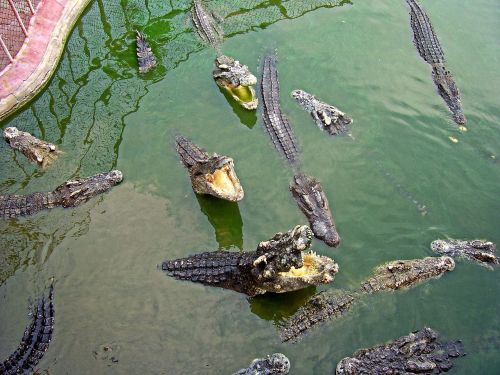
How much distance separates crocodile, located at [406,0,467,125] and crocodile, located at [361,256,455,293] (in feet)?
12.4

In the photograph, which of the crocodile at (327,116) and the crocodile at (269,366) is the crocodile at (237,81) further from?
the crocodile at (269,366)

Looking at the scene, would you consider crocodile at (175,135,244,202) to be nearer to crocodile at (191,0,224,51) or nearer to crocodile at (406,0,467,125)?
crocodile at (191,0,224,51)

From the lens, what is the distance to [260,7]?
38.8ft

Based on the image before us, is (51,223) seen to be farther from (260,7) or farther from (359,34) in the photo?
(359,34)

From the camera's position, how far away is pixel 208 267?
22.7 ft

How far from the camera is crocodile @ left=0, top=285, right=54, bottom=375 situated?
6066 millimetres

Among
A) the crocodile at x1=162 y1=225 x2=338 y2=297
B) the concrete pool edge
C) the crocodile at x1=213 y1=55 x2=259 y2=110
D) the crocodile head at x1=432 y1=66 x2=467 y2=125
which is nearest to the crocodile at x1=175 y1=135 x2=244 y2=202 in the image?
the crocodile at x1=162 y1=225 x2=338 y2=297

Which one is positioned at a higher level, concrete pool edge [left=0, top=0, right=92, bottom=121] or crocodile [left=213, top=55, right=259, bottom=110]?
concrete pool edge [left=0, top=0, right=92, bottom=121]

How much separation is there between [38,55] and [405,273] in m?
8.76

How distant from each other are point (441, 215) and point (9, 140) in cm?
830

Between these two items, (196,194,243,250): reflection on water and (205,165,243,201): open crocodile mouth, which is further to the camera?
(196,194,243,250): reflection on water

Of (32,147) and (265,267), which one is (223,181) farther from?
(32,147)

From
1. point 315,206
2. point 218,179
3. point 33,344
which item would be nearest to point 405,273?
point 315,206

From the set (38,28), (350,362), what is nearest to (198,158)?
(350,362)
